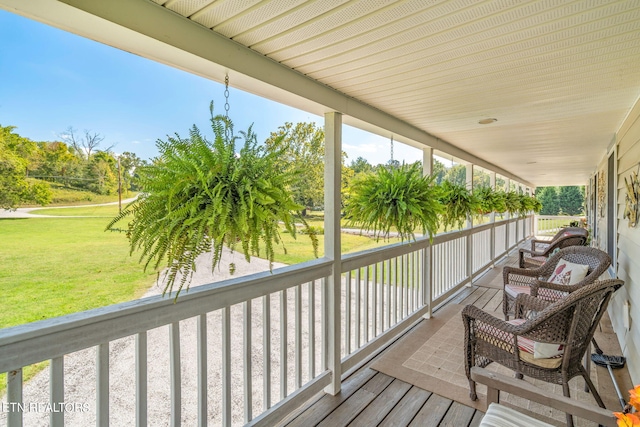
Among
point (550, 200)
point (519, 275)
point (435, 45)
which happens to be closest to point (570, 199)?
point (550, 200)

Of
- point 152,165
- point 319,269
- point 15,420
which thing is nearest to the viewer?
point 15,420

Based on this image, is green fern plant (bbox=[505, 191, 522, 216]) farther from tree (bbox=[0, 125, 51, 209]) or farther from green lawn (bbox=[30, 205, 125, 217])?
tree (bbox=[0, 125, 51, 209])

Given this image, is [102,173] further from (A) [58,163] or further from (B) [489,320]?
(B) [489,320]

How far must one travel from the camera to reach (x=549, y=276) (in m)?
3.34

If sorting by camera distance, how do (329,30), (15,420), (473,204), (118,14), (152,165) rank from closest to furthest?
(15,420), (118,14), (152,165), (329,30), (473,204)

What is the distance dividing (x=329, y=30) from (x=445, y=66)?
34.0 inches

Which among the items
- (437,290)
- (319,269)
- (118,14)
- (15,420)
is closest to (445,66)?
(319,269)

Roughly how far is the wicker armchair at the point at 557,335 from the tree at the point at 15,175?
97.3 inches

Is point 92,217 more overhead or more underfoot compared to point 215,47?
more underfoot

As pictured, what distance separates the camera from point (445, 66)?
201 centimetres

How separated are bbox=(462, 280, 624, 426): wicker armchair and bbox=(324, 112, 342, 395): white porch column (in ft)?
3.26

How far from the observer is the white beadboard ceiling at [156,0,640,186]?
141cm

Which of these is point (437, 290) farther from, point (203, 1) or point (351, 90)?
point (203, 1)

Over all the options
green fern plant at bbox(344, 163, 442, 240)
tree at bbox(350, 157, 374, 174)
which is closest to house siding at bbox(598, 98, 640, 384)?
green fern plant at bbox(344, 163, 442, 240)
